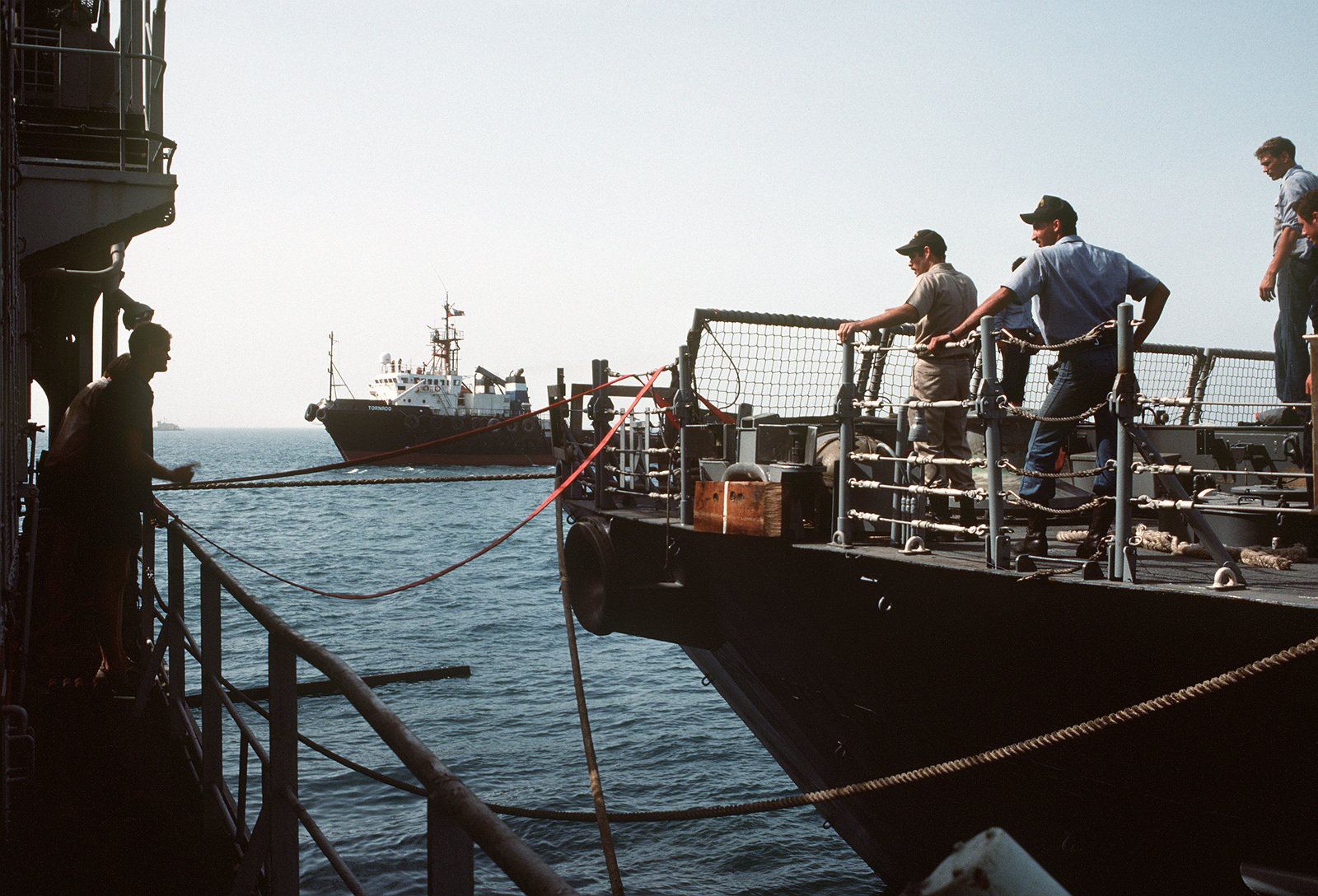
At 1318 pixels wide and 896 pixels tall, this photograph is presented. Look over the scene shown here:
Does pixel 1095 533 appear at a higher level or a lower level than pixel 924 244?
lower

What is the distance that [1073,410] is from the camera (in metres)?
5.07

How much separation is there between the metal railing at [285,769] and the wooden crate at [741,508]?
302cm

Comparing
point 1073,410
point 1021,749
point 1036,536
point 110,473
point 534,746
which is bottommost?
point 534,746

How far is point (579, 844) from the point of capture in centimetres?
1181

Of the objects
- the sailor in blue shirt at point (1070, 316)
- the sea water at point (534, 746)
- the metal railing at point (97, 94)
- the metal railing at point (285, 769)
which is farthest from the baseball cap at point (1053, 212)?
the sea water at point (534, 746)

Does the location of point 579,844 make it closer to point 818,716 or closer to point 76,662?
point 818,716

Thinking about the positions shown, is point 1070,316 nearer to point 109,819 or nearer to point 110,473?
point 109,819

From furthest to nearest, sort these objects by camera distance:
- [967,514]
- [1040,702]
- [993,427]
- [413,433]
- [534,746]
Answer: [413,433]
[534,746]
[967,514]
[1040,702]
[993,427]

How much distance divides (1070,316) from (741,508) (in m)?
2.15

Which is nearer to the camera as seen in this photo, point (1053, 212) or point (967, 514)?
point (1053, 212)

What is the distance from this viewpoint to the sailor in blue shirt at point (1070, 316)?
4.96m

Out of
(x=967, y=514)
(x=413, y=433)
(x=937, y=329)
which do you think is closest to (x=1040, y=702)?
(x=967, y=514)

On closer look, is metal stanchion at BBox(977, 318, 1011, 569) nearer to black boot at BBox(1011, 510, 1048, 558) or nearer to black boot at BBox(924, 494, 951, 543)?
black boot at BBox(1011, 510, 1048, 558)

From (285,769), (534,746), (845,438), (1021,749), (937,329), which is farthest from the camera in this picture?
(534,746)
